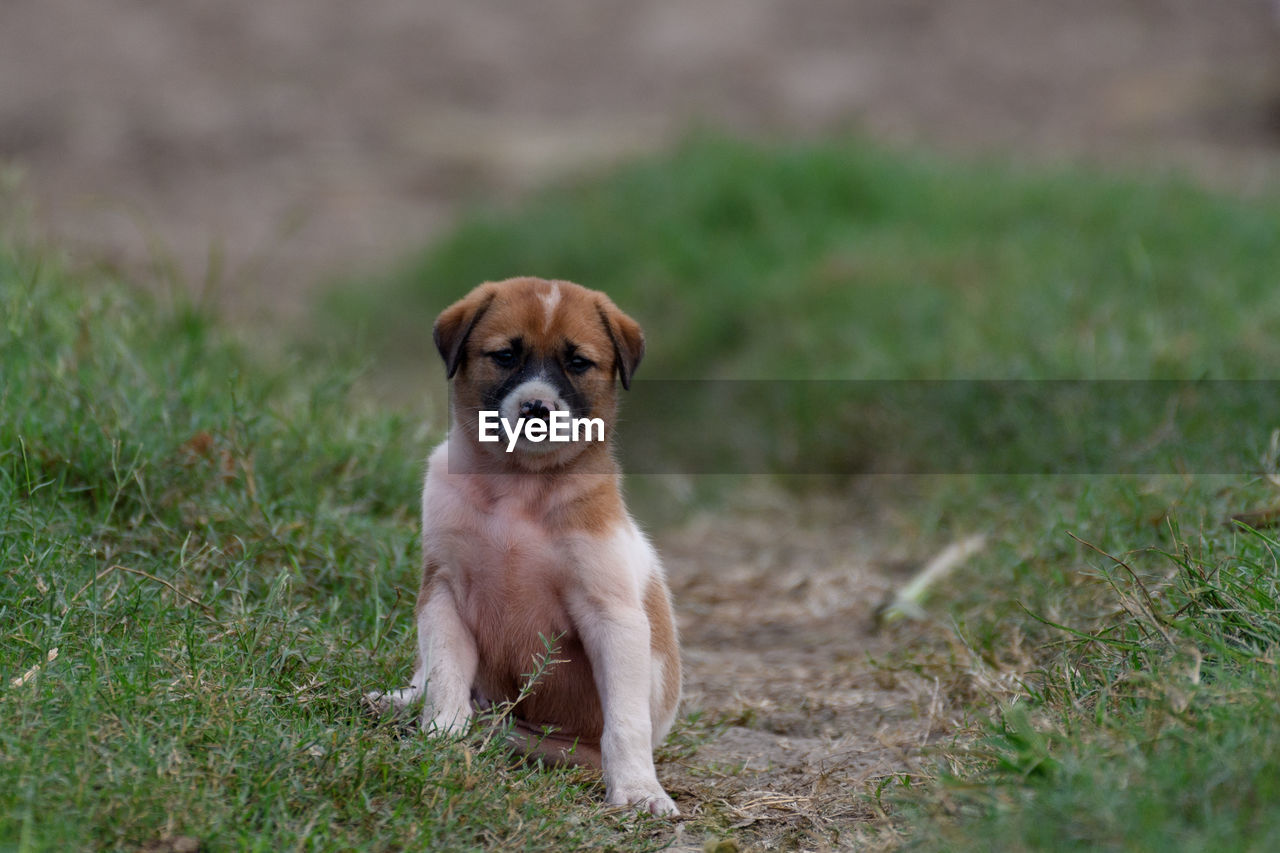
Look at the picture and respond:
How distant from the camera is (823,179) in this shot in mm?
11422

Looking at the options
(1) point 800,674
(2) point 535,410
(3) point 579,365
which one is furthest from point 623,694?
(1) point 800,674

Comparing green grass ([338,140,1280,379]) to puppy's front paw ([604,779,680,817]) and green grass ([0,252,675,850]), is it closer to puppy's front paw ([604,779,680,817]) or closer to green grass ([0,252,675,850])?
green grass ([0,252,675,850])

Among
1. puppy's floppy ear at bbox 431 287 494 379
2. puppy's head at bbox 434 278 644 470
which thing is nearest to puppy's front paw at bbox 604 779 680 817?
puppy's head at bbox 434 278 644 470

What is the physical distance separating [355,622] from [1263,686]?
2.68 meters

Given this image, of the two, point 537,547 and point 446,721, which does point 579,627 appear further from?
point 446,721

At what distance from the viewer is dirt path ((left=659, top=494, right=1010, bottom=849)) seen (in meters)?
3.91

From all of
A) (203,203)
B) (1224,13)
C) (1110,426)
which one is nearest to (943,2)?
(1224,13)

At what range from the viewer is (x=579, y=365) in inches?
155

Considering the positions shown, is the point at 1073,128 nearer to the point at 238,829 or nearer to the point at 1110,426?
the point at 1110,426

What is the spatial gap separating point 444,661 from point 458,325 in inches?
37.6

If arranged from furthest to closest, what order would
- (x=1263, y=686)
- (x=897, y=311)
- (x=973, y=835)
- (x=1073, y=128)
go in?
(x=1073, y=128)
(x=897, y=311)
(x=1263, y=686)
(x=973, y=835)

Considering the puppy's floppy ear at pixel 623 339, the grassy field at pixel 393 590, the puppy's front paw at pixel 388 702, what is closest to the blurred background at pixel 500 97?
the grassy field at pixel 393 590

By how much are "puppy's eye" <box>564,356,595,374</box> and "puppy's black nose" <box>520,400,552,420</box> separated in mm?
222

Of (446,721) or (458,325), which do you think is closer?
(446,721)
